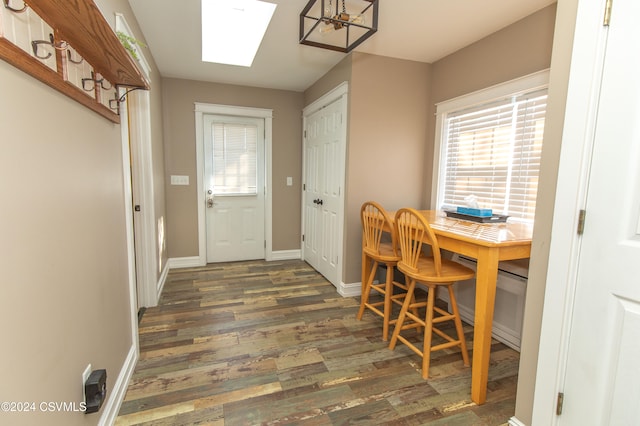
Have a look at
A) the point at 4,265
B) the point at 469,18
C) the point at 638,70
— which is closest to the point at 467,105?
the point at 469,18

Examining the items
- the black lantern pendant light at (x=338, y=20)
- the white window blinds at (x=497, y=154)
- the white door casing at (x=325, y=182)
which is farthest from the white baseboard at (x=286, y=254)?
the black lantern pendant light at (x=338, y=20)

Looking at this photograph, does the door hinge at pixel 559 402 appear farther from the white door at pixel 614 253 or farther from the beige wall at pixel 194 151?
the beige wall at pixel 194 151

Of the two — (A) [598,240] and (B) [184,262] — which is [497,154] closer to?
(A) [598,240]

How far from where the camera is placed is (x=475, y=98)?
2.58m

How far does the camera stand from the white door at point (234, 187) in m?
3.95

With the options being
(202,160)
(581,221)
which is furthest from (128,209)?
(581,221)

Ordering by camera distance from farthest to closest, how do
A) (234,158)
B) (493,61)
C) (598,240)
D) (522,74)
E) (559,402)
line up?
(234,158)
(493,61)
(522,74)
(559,402)
(598,240)

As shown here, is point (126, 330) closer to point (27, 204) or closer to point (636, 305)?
point (27, 204)

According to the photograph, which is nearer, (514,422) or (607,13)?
(607,13)

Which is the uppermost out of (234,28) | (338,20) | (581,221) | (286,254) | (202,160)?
(234,28)

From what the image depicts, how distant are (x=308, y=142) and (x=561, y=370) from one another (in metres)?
3.42

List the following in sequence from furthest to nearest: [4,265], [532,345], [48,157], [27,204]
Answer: [532,345], [48,157], [27,204], [4,265]

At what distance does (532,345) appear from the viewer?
4.61ft

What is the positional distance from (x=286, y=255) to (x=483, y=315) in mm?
3084
